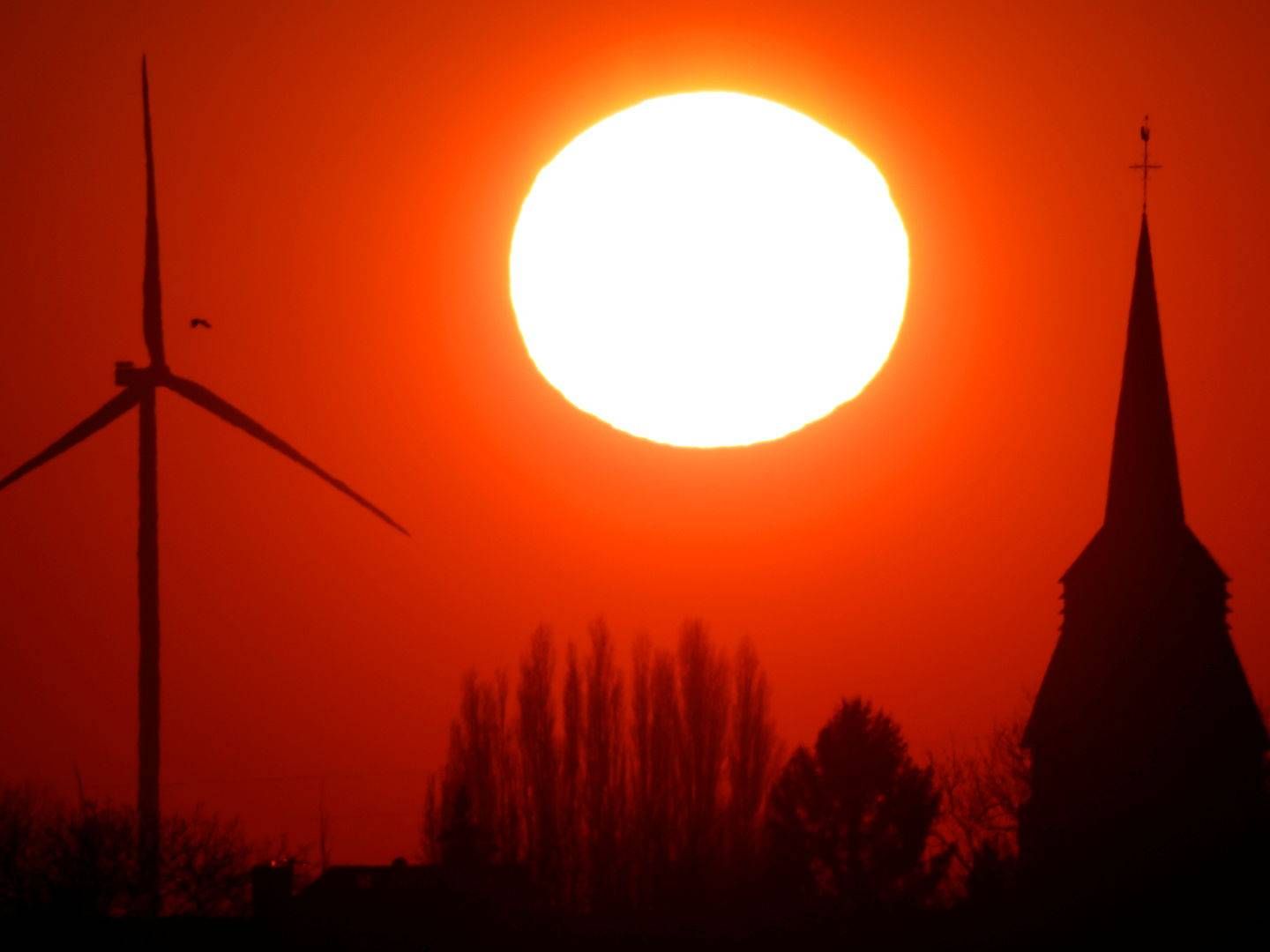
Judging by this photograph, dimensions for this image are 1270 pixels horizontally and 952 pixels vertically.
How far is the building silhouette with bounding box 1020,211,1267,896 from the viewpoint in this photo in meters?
82.4

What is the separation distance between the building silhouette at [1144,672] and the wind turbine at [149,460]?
31039 millimetres

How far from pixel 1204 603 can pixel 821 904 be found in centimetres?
1802

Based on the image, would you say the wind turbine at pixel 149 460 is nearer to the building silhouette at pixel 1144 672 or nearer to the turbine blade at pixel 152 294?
the turbine blade at pixel 152 294

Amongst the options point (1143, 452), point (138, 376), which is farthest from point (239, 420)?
point (1143, 452)

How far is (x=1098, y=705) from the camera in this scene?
8419 cm

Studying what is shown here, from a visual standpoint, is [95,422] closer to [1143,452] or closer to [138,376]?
[138,376]

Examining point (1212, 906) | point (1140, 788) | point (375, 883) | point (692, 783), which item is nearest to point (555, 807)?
point (692, 783)

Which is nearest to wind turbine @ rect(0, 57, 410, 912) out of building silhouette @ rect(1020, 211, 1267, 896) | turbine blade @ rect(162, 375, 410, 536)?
turbine blade @ rect(162, 375, 410, 536)

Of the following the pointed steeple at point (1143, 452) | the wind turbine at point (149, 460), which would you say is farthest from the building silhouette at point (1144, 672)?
the wind turbine at point (149, 460)

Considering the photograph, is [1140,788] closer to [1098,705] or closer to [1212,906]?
[1098,705]

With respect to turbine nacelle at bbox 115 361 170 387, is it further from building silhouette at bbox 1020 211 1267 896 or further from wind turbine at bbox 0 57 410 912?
building silhouette at bbox 1020 211 1267 896

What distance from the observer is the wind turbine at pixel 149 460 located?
55.2m

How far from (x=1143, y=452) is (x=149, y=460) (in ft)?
116

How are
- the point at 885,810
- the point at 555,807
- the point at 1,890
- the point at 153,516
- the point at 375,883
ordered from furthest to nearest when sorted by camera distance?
1. the point at 885,810
2. the point at 555,807
3. the point at 375,883
4. the point at 1,890
5. the point at 153,516
